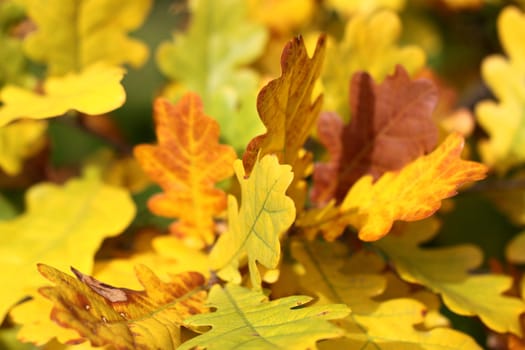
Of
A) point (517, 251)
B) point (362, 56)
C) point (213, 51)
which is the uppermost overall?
point (213, 51)

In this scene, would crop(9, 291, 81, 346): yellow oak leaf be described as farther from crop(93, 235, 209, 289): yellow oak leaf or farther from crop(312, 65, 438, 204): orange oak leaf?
crop(312, 65, 438, 204): orange oak leaf

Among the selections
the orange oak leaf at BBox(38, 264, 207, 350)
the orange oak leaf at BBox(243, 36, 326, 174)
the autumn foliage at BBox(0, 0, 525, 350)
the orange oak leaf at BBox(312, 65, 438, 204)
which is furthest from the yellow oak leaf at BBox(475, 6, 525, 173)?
the orange oak leaf at BBox(38, 264, 207, 350)

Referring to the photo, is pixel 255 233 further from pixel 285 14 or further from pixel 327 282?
pixel 285 14

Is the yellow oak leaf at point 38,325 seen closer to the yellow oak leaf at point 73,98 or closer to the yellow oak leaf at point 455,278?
the yellow oak leaf at point 73,98

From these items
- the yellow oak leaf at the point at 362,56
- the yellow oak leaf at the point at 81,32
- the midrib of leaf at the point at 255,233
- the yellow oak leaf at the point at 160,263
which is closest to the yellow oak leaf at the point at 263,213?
the midrib of leaf at the point at 255,233

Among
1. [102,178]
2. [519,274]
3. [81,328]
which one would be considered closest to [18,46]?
[102,178]

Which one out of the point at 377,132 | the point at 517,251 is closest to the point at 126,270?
the point at 377,132
